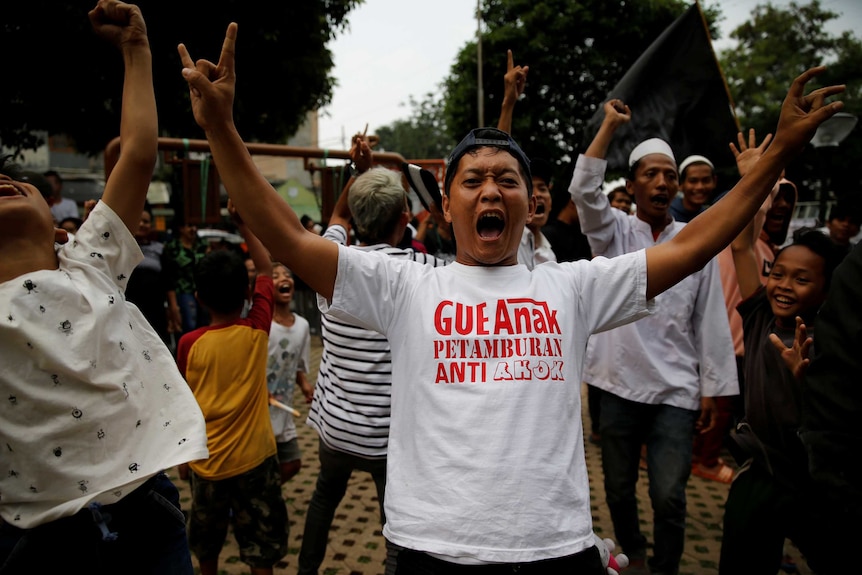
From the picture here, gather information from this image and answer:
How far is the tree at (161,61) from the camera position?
10164mm

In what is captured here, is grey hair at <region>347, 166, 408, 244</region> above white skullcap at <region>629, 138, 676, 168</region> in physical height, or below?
below

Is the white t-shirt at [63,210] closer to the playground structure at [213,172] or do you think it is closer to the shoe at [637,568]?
the playground structure at [213,172]

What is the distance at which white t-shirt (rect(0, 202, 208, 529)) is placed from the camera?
1.73 meters

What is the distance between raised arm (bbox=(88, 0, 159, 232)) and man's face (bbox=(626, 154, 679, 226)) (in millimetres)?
2392

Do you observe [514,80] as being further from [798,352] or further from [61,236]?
[61,236]

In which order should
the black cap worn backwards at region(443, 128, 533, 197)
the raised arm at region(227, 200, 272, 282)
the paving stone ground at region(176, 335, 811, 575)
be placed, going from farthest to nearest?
the paving stone ground at region(176, 335, 811, 575) → the raised arm at region(227, 200, 272, 282) → the black cap worn backwards at region(443, 128, 533, 197)

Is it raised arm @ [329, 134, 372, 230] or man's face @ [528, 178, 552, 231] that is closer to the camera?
raised arm @ [329, 134, 372, 230]

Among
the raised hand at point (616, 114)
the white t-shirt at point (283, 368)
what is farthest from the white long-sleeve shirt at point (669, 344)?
the white t-shirt at point (283, 368)

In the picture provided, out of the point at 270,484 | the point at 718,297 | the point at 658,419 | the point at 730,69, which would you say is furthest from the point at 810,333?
the point at 730,69

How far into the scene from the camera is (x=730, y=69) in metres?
38.3

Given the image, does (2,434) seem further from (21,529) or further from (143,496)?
(143,496)

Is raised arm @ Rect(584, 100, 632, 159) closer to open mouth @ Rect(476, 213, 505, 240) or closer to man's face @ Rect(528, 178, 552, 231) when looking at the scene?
open mouth @ Rect(476, 213, 505, 240)

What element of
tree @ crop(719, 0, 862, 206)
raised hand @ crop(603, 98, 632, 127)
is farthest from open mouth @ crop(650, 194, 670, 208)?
tree @ crop(719, 0, 862, 206)

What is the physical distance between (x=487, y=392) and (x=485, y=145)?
76 centimetres
